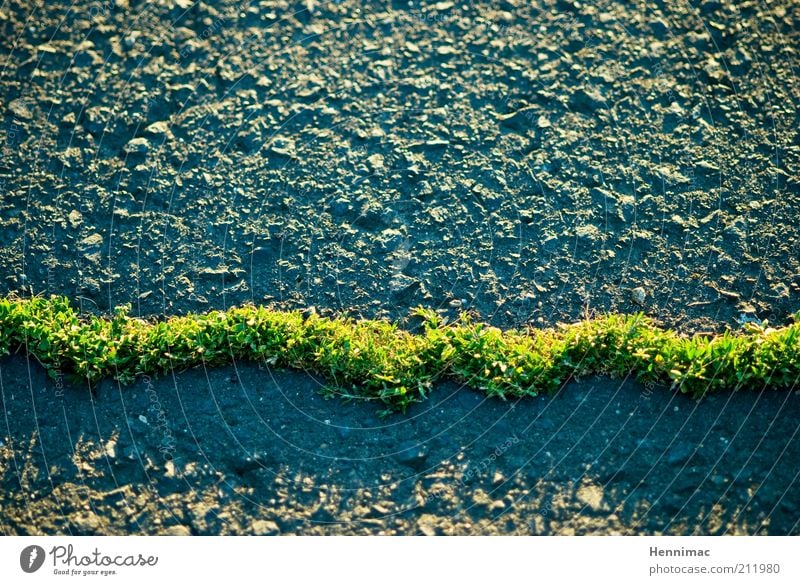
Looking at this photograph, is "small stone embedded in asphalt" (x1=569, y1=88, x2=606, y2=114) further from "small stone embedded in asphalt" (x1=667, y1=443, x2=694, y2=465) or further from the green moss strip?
"small stone embedded in asphalt" (x1=667, y1=443, x2=694, y2=465)

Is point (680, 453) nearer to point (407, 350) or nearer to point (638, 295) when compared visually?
point (638, 295)

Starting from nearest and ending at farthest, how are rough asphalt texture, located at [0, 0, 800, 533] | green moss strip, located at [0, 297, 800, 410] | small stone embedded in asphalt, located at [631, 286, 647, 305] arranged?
rough asphalt texture, located at [0, 0, 800, 533] → green moss strip, located at [0, 297, 800, 410] → small stone embedded in asphalt, located at [631, 286, 647, 305]

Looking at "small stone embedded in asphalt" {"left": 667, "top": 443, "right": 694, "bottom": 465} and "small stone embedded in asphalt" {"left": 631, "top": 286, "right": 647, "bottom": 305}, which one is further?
"small stone embedded in asphalt" {"left": 631, "top": 286, "right": 647, "bottom": 305}
